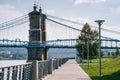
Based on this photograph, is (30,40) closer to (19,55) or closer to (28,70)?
(19,55)

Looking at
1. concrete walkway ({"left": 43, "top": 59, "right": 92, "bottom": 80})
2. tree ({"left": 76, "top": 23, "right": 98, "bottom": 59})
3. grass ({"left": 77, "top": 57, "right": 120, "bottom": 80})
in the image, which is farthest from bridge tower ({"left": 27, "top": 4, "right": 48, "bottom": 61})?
concrete walkway ({"left": 43, "top": 59, "right": 92, "bottom": 80})

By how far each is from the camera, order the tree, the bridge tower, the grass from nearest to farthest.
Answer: the grass, the tree, the bridge tower

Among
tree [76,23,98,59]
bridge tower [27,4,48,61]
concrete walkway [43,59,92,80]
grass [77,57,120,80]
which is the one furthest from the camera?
bridge tower [27,4,48,61]

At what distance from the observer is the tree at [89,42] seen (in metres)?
104

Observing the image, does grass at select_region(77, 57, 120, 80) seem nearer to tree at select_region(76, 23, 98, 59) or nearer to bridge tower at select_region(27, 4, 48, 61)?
tree at select_region(76, 23, 98, 59)

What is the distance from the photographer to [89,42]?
346 feet

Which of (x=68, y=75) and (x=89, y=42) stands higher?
(x=89, y=42)

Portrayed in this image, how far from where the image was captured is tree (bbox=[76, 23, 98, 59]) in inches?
4107

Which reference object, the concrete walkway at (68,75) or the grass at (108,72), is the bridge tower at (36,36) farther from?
the concrete walkway at (68,75)

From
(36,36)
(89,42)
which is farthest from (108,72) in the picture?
(36,36)

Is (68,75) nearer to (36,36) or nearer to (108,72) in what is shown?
(108,72)

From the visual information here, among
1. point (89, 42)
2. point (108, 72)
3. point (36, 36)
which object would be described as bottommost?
point (108, 72)

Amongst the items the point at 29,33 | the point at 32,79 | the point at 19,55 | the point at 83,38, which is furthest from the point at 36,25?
the point at 32,79

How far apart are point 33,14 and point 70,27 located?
991 inches
